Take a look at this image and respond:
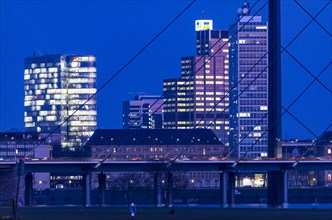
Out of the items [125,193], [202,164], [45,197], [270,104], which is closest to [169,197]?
[202,164]

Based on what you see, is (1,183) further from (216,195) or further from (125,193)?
(216,195)

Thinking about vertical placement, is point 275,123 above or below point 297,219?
above

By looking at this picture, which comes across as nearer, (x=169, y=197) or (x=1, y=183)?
(x=1, y=183)

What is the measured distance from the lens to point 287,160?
12988 centimetres

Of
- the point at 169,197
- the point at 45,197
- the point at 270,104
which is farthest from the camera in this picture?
the point at 45,197

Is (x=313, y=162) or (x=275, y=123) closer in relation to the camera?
(x=275, y=123)

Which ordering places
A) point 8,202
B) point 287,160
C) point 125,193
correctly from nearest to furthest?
1. point 8,202
2. point 287,160
3. point 125,193

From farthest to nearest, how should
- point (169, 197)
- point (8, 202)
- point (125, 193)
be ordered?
1. point (125, 193)
2. point (169, 197)
3. point (8, 202)

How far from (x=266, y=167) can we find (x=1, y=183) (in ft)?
95.1

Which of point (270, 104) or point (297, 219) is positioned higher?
point (270, 104)

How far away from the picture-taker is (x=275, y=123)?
115 m

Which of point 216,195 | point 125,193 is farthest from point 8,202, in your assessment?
point 216,195

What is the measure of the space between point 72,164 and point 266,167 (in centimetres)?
1924

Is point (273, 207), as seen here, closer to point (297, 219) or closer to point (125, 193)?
point (297, 219)
